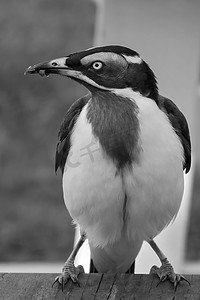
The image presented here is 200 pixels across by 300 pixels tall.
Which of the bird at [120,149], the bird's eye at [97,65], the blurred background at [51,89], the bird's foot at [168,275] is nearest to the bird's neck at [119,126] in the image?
the bird at [120,149]

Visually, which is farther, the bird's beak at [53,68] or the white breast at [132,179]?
the white breast at [132,179]

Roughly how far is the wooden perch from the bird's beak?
69cm

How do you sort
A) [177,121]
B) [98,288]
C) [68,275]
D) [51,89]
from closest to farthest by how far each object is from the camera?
[98,288]
[68,275]
[177,121]
[51,89]

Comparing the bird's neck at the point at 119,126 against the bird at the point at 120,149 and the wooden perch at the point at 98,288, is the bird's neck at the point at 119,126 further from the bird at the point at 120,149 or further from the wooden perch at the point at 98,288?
the wooden perch at the point at 98,288

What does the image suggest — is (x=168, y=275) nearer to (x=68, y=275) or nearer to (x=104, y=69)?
(x=68, y=275)

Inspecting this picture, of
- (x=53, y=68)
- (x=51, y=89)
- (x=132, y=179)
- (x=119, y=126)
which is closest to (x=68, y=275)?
(x=132, y=179)

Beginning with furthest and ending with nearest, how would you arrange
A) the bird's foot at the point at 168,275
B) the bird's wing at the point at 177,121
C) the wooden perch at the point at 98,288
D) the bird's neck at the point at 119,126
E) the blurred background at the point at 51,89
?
the blurred background at the point at 51,89 → the bird's wing at the point at 177,121 → the bird's neck at the point at 119,126 → the bird's foot at the point at 168,275 → the wooden perch at the point at 98,288

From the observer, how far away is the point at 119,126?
386cm

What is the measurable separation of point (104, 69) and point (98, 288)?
2.51ft

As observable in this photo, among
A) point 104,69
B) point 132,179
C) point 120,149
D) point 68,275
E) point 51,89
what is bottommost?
point 51,89

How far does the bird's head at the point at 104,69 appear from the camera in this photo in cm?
365

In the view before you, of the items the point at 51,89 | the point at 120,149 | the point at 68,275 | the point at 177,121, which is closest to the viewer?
the point at 68,275

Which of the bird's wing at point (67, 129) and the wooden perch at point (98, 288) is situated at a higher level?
the bird's wing at point (67, 129)

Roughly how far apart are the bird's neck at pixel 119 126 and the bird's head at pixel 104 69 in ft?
0.23
